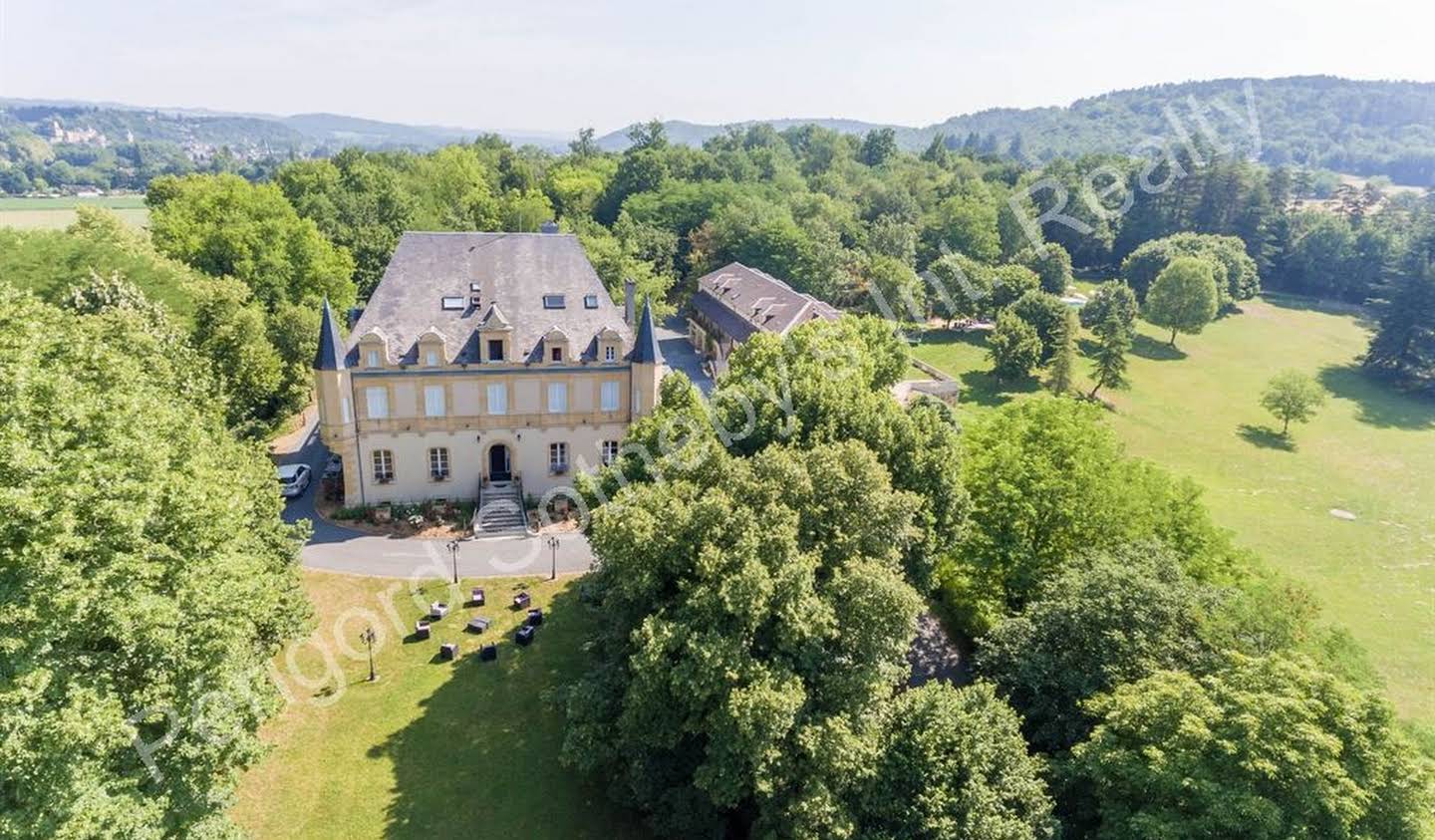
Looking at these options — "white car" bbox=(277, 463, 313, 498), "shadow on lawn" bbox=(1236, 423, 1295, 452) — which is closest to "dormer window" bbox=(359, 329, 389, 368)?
"white car" bbox=(277, 463, 313, 498)

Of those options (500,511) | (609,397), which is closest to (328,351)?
(500,511)

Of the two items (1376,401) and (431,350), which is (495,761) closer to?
(431,350)

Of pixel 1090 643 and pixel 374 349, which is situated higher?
pixel 374 349

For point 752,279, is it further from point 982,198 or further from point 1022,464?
point 982,198

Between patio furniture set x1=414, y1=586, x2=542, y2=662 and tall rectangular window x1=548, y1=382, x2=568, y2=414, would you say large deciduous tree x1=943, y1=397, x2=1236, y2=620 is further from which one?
tall rectangular window x1=548, y1=382, x2=568, y2=414

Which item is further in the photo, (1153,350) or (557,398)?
(1153,350)

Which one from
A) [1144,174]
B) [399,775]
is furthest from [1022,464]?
[1144,174]
